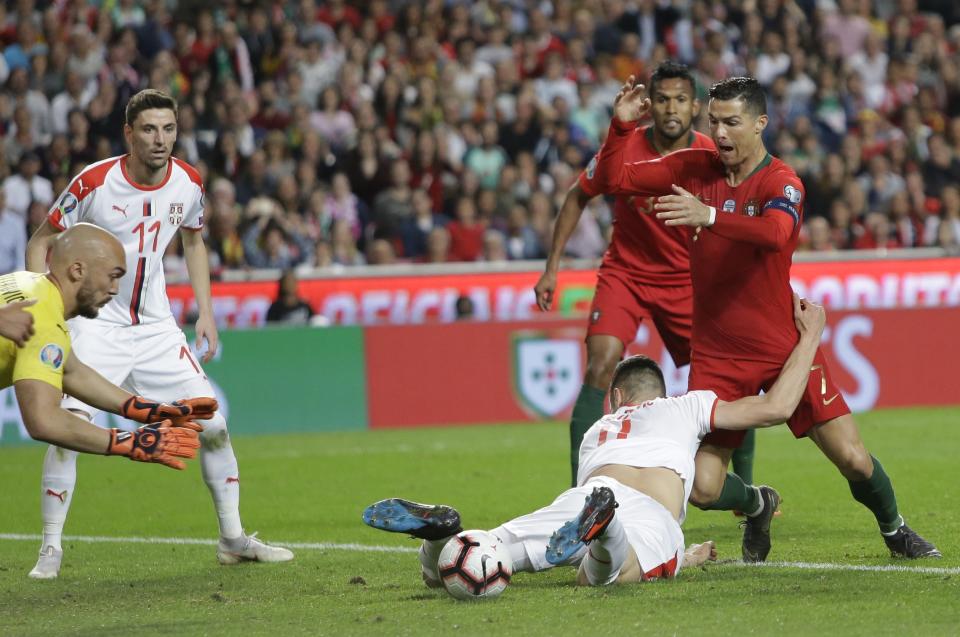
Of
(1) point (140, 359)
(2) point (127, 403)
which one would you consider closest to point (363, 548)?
(1) point (140, 359)

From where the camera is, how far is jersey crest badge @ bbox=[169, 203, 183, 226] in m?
7.94

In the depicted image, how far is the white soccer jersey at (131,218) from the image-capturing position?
775 centimetres

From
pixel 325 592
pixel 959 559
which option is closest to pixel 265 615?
pixel 325 592

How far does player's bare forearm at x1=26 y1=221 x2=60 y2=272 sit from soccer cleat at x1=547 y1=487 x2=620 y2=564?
315 centimetres

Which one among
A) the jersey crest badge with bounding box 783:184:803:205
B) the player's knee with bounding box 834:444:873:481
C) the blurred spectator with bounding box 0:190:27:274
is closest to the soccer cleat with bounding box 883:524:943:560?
the player's knee with bounding box 834:444:873:481

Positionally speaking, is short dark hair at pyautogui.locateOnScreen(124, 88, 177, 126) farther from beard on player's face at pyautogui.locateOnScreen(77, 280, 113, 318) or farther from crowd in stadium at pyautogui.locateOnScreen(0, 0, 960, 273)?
crowd in stadium at pyautogui.locateOnScreen(0, 0, 960, 273)

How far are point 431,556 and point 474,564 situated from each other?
1.32 feet

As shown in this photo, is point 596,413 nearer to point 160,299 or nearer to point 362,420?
point 160,299

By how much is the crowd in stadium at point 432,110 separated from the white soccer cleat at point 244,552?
9.22m

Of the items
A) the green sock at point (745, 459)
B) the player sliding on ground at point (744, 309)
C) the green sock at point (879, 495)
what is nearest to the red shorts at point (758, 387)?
the player sliding on ground at point (744, 309)

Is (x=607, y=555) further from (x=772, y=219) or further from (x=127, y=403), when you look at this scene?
(x=127, y=403)

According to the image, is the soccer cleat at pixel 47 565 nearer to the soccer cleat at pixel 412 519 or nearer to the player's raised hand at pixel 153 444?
the player's raised hand at pixel 153 444

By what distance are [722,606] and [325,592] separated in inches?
70.7

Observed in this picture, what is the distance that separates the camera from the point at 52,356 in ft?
19.2
